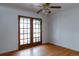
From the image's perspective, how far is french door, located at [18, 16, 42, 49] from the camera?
10.4 ft

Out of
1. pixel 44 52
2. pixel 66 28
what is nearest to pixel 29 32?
pixel 44 52

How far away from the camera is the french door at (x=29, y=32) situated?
3.18m

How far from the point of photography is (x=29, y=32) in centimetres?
347

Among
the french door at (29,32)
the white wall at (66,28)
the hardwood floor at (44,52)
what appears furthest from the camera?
the french door at (29,32)

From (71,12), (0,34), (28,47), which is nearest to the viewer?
(0,34)

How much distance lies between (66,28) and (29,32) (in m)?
1.34

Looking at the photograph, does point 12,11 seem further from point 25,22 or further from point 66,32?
point 66,32

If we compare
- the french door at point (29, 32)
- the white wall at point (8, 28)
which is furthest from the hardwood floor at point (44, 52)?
the french door at point (29, 32)

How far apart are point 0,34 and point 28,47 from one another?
1.14 metres

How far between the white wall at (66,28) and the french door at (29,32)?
0.57 metres

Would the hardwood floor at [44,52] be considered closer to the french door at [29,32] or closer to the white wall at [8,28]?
the white wall at [8,28]

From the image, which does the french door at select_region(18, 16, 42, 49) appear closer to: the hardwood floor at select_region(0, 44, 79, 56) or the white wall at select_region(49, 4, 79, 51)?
the hardwood floor at select_region(0, 44, 79, 56)

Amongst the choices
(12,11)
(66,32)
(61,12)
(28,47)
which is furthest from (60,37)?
(12,11)

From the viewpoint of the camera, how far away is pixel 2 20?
2670 millimetres
